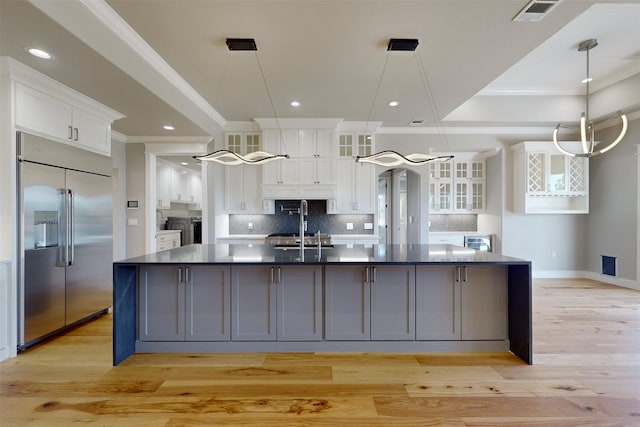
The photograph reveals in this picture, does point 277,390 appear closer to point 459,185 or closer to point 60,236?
point 60,236

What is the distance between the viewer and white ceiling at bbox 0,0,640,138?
2.49 m

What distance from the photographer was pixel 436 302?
9.52 feet

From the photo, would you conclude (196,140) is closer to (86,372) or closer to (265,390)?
(86,372)

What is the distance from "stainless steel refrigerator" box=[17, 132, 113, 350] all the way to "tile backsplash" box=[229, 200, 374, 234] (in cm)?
229

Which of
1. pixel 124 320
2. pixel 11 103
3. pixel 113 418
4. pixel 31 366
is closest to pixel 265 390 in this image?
pixel 113 418

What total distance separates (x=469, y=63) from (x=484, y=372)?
3024mm

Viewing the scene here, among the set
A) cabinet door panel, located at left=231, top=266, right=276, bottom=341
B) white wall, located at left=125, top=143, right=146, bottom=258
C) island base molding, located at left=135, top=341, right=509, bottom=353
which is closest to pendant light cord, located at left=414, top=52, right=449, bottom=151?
cabinet door panel, located at left=231, top=266, right=276, bottom=341

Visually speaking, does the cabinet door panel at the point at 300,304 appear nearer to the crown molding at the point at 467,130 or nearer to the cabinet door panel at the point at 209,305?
the cabinet door panel at the point at 209,305

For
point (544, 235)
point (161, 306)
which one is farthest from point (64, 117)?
point (544, 235)

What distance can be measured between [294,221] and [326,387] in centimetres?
395

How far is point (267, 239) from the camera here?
17.7ft

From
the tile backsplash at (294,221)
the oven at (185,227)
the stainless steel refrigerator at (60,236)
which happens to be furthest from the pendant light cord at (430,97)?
the oven at (185,227)

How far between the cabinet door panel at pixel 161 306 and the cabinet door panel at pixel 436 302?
214 centimetres

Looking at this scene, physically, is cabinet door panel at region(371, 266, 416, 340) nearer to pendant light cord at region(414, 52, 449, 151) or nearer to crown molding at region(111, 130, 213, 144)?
pendant light cord at region(414, 52, 449, 151)
